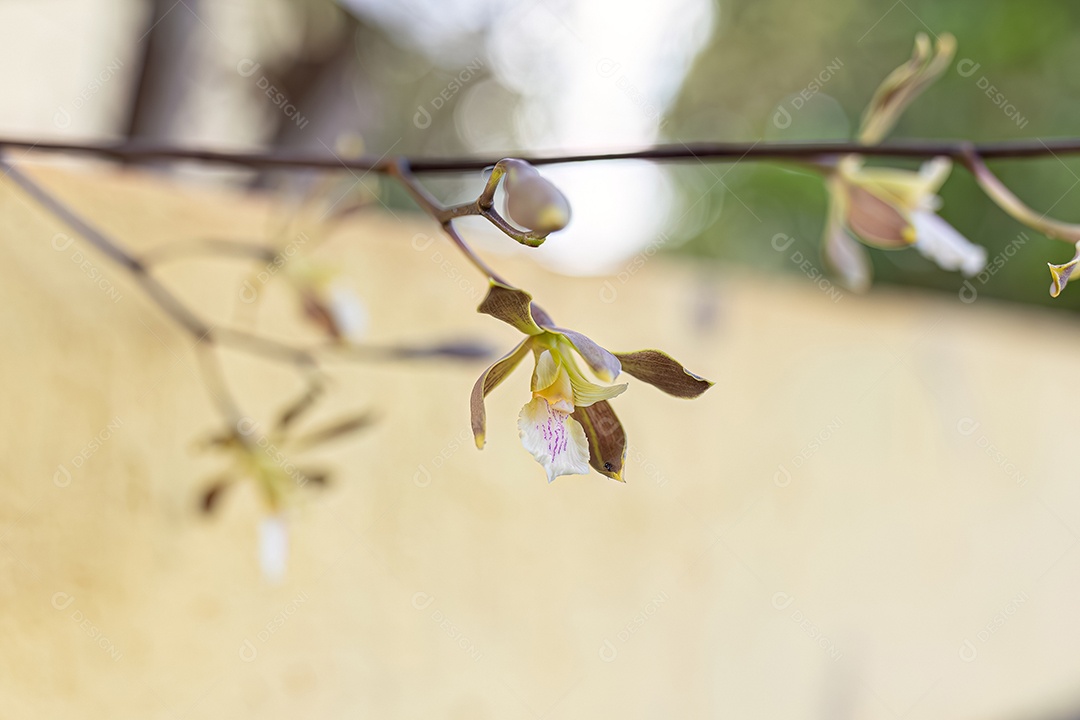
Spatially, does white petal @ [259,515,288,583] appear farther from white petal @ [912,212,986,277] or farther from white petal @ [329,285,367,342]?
white petal @ [912,212,986,277]

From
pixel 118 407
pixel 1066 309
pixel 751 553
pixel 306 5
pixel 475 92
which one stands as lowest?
pixel 751 553

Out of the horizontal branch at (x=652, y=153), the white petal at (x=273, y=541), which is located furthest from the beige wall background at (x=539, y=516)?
the horizontal branch at (x=652, y=153)

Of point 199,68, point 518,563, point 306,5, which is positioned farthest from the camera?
point 306,5

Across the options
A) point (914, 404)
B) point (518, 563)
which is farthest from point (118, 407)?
point (914, 404)

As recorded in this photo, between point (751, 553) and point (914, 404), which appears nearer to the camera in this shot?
point (751, 553)

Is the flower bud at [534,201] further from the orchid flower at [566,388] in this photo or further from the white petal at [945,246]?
the white petal at [945,246]

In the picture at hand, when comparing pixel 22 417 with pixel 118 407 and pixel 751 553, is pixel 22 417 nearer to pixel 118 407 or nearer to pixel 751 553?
pixel 118 407
